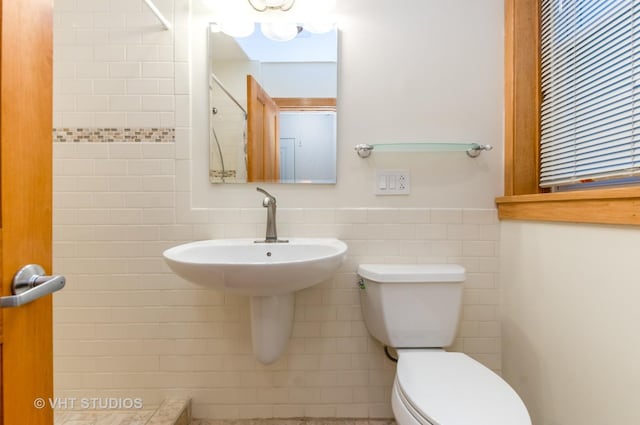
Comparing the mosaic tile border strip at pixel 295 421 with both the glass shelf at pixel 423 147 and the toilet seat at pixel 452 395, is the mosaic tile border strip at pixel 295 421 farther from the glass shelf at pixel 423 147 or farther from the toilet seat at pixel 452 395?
the glass shelf at pixel 423 147

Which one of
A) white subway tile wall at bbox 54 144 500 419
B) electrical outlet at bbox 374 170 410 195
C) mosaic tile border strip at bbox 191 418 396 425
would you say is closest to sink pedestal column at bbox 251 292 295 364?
white subway tile wall at bbox 54 144 500 419

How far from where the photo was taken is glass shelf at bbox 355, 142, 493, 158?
1400 mm

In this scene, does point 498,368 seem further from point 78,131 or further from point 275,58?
point 78,131

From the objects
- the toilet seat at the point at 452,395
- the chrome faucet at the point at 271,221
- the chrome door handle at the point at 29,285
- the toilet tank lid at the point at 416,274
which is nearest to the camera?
the chrome door handle at the point at 29,285

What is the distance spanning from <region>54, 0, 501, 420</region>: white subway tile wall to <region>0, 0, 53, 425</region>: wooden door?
0.91 m

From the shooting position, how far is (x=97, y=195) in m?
1.45

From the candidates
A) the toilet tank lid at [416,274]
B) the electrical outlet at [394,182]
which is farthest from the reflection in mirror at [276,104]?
the toilet tank lid at [416,274]

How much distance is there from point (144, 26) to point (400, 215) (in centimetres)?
137

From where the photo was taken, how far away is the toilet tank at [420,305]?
4.18 feet

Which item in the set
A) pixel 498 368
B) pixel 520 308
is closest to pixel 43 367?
pixel 520 308

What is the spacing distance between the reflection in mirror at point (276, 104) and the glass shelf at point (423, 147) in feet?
0.46

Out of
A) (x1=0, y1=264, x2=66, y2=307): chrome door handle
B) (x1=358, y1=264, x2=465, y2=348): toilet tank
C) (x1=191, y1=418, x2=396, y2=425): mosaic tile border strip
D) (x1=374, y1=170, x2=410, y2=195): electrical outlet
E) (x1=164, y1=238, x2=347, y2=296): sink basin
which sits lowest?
(x1=191, y1=418, x2=396, y2=425): mosaic tile border strip

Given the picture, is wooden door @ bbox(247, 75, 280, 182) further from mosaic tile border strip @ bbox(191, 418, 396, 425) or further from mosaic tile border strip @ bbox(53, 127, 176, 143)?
mosaic tile border strip @ bbox(191, 418, 396, 425)

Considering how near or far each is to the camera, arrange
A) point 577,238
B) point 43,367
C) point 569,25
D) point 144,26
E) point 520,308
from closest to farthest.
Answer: point 43,367 < point 577,238 < point 569,25 < point 520,308 < point 144,26
